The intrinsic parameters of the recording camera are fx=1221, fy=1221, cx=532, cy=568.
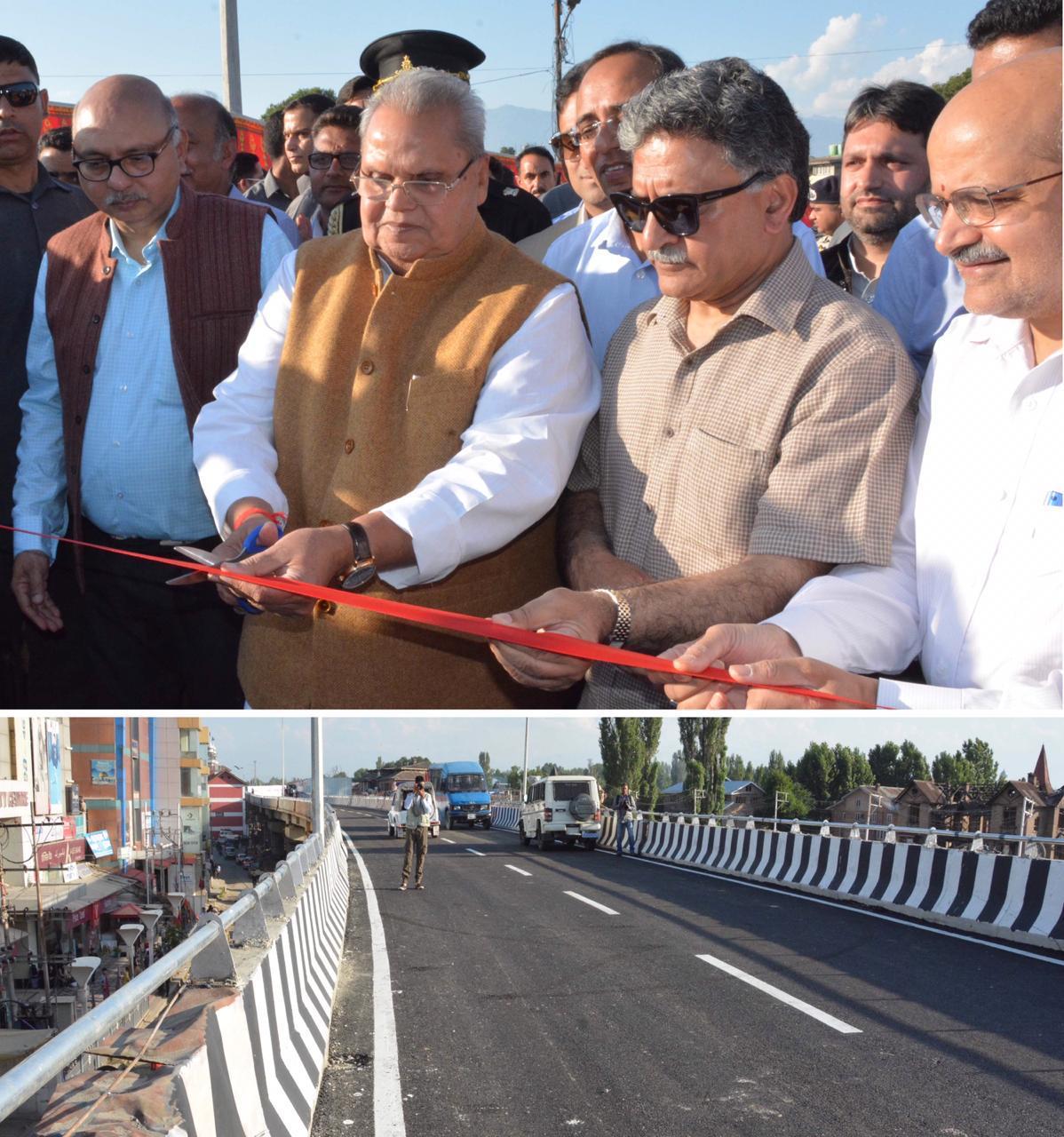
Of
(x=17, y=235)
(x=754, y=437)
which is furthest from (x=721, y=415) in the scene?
(x=17, y=235)

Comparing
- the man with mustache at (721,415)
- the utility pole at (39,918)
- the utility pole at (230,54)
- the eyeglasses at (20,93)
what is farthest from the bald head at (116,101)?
the utility pole at (39,918)

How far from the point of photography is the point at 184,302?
9.29 ft

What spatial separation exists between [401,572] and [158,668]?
656 millimetres

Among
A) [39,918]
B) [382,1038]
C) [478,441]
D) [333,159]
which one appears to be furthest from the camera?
[333,159]

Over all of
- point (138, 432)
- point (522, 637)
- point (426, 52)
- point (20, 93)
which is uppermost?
point (20, 93)

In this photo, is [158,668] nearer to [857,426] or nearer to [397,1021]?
[857,426]

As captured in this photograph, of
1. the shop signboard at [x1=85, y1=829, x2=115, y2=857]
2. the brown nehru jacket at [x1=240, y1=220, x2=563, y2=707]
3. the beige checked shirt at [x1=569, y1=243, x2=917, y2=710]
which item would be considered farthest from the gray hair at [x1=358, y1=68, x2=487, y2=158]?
the shop signboard at [x1=85, y1=829, x2=115, y2=857]

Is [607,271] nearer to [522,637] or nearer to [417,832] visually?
[522,637]

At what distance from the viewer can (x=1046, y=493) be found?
5.77 ft

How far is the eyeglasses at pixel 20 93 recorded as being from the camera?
9.99 ft

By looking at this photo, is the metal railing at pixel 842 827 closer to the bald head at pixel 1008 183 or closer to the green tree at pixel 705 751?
the green tree at pixel 705 751

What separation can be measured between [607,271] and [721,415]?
3.30 feet

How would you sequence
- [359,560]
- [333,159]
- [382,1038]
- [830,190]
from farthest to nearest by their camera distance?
[830,190] → [333,159] → [382,1038] → [359,560]

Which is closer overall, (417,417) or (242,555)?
(242,555)
